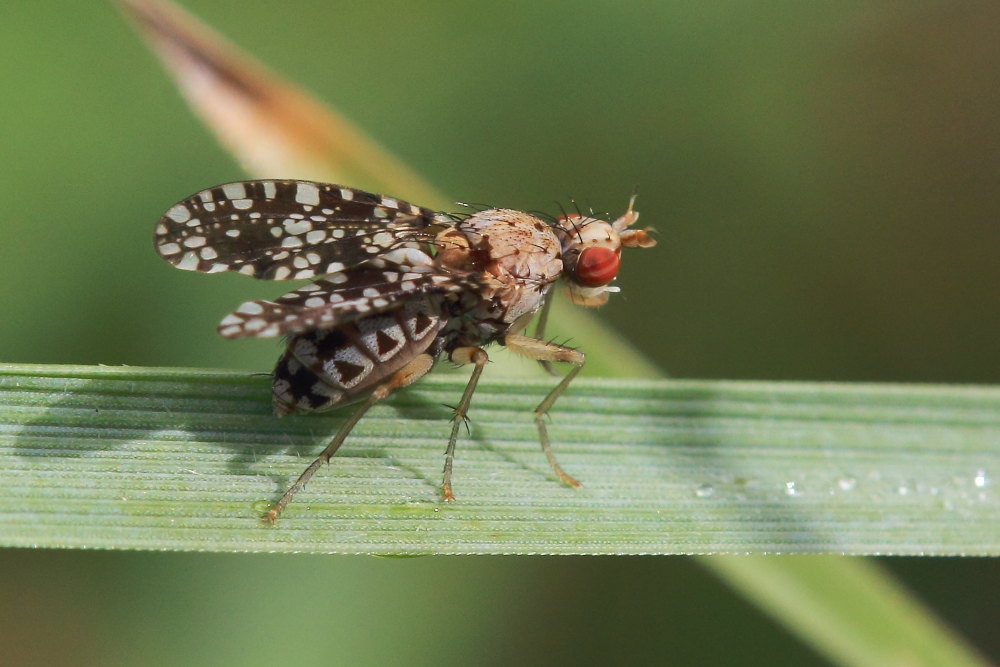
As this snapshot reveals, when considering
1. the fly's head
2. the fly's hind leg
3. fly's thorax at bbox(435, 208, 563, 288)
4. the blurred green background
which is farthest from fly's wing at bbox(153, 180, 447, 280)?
the blurred green background

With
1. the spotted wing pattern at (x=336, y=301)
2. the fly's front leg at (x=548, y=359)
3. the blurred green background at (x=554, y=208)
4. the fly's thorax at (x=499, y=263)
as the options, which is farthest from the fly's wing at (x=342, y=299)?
the blurred green background at (x=554, y=208)

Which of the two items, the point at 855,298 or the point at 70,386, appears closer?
the point at 70,386

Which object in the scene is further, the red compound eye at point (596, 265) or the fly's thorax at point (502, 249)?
the red compound eye at point (596, 265)

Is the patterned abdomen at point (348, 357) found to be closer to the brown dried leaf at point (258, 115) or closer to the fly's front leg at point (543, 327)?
the fly's front leg at point (543, 327)

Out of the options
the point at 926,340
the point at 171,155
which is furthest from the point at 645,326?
the point at 171,155

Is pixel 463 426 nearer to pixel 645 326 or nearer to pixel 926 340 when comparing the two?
pixel 645 326

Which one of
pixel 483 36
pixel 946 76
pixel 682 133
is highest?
pixel 946 76

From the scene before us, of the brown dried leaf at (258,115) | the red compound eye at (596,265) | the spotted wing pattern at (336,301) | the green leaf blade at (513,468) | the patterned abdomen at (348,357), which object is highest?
the brown dried leaf at (258,115)

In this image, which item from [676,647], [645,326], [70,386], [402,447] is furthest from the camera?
[645,326]
